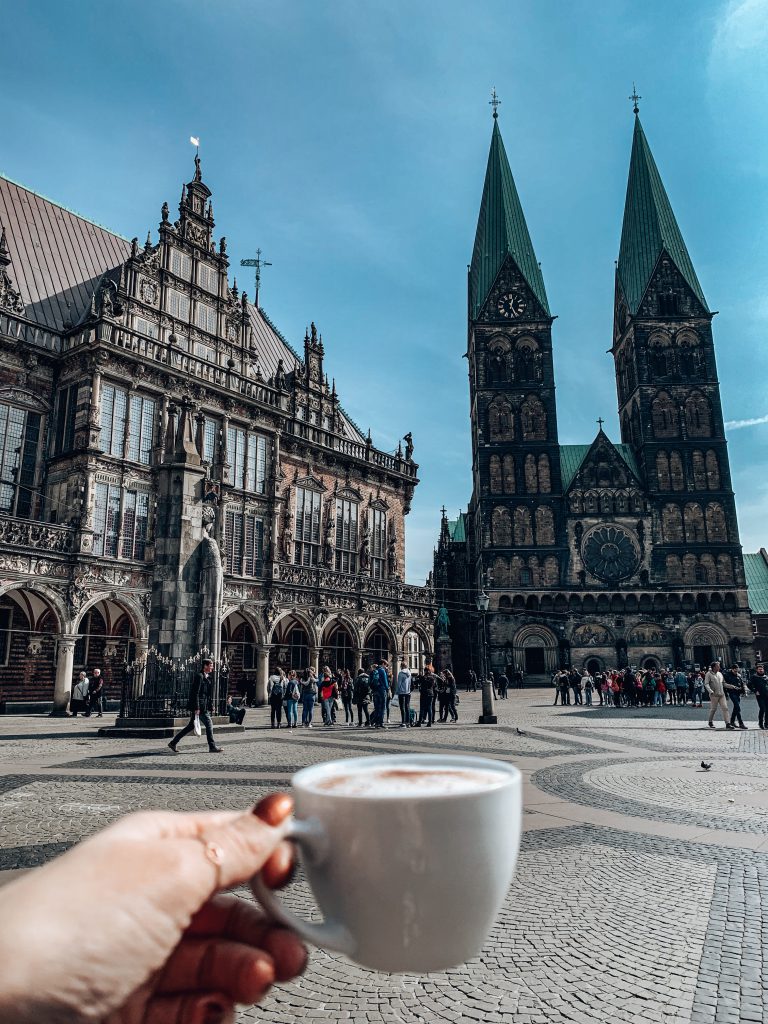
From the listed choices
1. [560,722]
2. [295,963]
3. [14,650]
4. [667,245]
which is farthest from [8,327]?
[667,245]

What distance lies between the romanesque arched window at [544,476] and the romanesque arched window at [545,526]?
4.44 ft

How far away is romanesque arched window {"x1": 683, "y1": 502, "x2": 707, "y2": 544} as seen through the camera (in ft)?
167

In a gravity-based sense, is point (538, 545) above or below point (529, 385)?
below

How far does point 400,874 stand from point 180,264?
32.2m

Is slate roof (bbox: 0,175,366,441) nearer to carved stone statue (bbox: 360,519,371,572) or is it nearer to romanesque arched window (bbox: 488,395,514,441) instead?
carved stone statue (bbox: 360,519,371,572)

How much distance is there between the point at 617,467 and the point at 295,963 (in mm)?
55081

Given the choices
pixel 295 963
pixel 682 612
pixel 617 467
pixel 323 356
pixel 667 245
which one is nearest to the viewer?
pixel 295 963

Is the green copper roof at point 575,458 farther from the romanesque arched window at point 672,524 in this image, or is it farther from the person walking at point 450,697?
the person walking at point 450,697

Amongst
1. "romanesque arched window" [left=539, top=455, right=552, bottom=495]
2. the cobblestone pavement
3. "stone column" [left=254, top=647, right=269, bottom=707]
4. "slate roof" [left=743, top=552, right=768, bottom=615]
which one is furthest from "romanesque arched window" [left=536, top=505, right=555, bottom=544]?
the cobblestone pavement

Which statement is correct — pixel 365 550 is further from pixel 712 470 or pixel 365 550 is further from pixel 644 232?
pixel 644 232

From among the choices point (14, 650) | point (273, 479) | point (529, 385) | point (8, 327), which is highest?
point (529, 385)

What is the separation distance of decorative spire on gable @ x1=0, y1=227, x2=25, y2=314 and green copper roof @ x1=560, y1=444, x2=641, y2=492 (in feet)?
131

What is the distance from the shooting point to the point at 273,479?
30719 mm

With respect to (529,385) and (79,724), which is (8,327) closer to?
(79,724)
